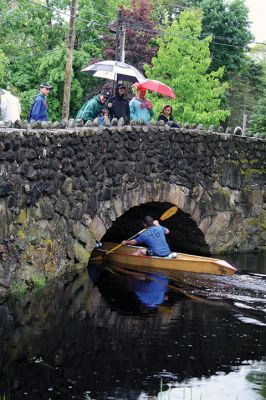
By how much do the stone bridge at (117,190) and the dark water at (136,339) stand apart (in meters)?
0.75

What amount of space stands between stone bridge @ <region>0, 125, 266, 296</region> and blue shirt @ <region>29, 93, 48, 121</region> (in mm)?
757

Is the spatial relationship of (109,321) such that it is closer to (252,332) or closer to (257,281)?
(252,332)

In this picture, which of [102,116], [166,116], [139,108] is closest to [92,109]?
[102,116]

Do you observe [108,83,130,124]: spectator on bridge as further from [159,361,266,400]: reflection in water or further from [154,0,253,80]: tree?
[154,0,253,80]: tree

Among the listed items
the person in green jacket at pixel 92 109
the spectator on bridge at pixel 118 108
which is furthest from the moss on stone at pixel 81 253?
the spectator on bridge at pixel 118 108

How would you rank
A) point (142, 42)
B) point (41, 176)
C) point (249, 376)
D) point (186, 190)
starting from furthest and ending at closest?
point (142, 42) < point (186, 190) < point (41, 176) < point (249, 376)

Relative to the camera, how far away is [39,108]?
41.8 ft

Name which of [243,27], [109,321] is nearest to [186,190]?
[109,321]

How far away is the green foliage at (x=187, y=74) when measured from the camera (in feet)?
85.7

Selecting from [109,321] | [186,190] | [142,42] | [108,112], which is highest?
[142,42]

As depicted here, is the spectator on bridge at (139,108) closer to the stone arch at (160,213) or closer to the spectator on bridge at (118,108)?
the spectator on bridge at (118,108)

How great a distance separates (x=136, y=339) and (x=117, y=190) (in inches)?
181

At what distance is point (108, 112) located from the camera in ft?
47.6

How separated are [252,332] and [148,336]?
1.45 metres
